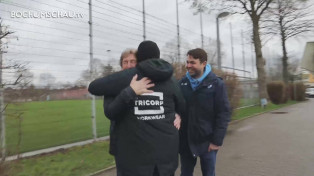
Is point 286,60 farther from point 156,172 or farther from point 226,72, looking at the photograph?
point 156,172

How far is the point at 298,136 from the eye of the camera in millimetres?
9094

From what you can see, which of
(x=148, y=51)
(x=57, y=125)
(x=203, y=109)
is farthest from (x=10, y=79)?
(x=57, y=125)

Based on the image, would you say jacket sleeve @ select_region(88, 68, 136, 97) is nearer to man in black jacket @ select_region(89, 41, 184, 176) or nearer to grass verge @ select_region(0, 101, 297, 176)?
man in black jacket @ select_region(89, 41, 184, 176)

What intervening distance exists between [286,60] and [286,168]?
31302mm

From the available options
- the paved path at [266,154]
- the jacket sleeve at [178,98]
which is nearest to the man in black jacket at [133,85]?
the jacket sleeve at [178,98]

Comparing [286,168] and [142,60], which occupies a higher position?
[142,60]

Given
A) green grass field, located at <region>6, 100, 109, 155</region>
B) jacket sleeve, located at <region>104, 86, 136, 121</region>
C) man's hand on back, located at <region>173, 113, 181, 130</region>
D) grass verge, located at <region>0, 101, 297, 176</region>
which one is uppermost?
jacket sleeve, located at <region>104, 86, 136, 121</region>

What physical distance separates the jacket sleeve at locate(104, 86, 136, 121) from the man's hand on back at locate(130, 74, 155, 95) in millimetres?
33

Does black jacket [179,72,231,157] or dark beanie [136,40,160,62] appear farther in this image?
black jacket [179,72,231,157]

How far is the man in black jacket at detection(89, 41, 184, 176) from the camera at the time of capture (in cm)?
232

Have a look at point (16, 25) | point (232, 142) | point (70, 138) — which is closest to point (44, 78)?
point (16, 25)

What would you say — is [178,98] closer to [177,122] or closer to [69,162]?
[177,122]

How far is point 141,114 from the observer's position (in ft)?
7.68

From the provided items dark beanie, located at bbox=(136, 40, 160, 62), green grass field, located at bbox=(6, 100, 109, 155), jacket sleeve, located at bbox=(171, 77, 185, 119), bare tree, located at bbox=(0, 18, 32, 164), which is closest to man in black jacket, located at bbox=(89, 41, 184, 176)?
dark beanie, located at bbox=(136, 40, 160, 62)
